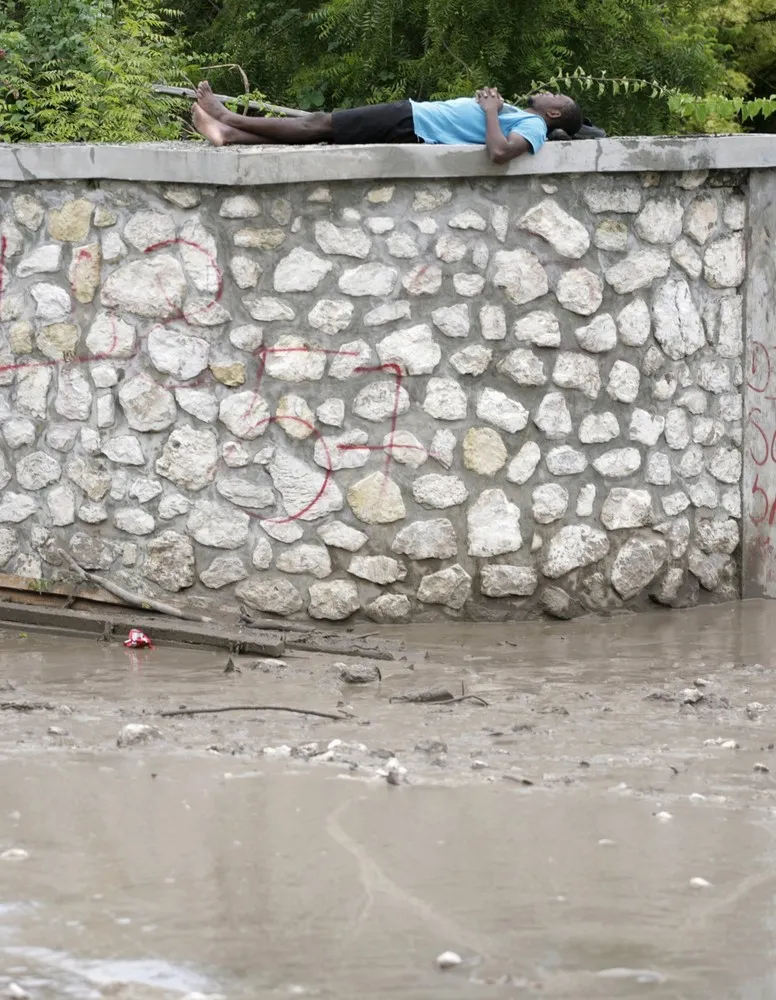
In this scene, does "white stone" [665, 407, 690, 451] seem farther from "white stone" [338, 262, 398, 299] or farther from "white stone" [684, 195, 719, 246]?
"white stone" [338, 262, 398, 299]

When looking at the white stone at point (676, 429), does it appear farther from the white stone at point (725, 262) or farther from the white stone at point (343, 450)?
the white stone at point (343, 450)

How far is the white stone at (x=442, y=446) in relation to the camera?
7.03m

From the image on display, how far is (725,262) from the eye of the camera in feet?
24.4

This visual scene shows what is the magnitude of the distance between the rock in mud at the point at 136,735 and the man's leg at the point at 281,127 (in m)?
3.49

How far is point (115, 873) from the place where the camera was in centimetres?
367

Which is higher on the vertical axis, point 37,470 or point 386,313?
point 386,313

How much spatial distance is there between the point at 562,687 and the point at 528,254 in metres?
2.27

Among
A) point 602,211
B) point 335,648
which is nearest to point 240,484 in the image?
point 335,648

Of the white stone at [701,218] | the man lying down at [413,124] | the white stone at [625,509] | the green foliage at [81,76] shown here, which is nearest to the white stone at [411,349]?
the man lying down at [413,124]

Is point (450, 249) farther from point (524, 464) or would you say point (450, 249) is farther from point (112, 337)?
point (112, 337)

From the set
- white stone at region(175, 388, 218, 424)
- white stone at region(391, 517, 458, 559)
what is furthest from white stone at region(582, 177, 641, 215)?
white stone at region(175, 388, 218, 424)

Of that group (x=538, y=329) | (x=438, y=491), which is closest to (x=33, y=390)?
(x=438, y=491)

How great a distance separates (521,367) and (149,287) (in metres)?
1.85

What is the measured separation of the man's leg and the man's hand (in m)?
0.76
